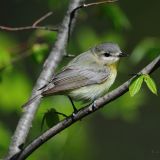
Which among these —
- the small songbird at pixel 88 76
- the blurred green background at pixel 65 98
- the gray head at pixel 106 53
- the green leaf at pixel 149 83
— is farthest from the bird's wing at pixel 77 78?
the green leaf at pixel 149 83

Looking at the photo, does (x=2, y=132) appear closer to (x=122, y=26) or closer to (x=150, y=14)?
(x=122, y=26)

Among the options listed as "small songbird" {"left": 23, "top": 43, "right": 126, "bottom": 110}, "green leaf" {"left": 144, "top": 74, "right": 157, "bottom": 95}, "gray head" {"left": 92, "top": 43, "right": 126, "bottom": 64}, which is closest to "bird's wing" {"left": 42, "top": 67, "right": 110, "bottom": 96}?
"small songbird" {"left": 23, "top": 43, "right": 126, "bottom": 110}

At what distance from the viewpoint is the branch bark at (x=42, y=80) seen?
11.9 feet

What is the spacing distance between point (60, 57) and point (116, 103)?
156 cm

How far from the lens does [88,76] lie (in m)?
4.61

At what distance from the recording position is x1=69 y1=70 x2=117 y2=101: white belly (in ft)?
14.5

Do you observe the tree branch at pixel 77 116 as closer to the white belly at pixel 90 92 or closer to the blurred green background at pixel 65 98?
the blurred green background at pixel 65 98

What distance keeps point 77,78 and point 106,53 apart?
452mm

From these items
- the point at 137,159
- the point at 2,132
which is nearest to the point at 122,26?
the point at 2,132

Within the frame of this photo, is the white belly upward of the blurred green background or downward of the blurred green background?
downward

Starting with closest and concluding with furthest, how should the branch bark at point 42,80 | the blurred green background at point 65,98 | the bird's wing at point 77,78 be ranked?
the branch bark at point 42,80 → the bird's wing at point 77,78 → the blurred green background at point 65,98

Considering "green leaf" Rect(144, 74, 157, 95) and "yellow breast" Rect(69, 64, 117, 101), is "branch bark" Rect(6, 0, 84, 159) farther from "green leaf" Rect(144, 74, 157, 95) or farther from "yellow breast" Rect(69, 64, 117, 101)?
"green leaf" Rect(144, 74, 157, 95)

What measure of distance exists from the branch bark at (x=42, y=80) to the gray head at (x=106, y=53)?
762mm

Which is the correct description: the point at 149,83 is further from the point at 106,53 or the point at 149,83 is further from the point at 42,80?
the point at 106,53
